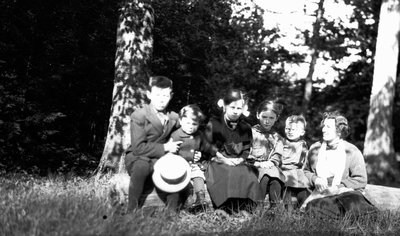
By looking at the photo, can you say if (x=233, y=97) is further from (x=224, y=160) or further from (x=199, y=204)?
(x=199, y=204)

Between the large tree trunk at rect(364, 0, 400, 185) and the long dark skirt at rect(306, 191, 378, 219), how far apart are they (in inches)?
290

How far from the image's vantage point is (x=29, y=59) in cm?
1031

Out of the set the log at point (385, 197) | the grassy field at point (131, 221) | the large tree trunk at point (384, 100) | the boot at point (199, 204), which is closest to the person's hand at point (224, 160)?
the boot at point (199, 204)

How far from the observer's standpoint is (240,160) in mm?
5645

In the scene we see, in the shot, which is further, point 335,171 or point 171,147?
point 335,171

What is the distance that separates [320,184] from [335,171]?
237 millimetres

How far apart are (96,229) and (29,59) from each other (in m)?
7.49

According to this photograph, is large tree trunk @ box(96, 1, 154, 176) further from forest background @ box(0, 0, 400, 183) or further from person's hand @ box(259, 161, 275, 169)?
person's hand @ box(259, 161, 275, 169)

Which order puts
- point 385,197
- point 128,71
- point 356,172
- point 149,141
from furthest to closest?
point 128,71, point 385,197, point 356,172, point 149,141

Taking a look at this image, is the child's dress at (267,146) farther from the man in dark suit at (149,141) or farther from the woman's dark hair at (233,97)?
the man in dark suit at (149,141)

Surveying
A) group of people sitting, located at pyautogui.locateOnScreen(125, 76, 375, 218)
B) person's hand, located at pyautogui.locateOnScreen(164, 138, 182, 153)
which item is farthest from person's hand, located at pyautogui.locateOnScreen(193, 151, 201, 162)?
person's hand, located at pyautogui.locateOnScreen(164, 138, 182, 153)

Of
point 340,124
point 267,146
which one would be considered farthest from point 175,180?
point 340,124

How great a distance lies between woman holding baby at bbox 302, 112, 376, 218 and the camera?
5445mm

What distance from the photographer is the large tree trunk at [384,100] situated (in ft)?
40.7
